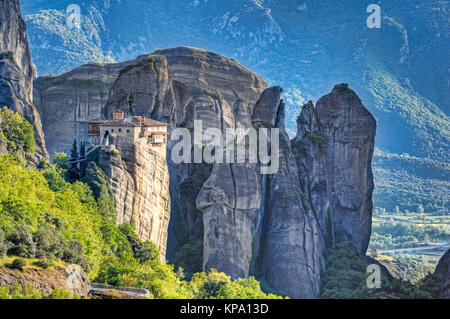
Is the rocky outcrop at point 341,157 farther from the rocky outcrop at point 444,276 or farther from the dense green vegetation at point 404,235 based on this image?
the dense green vegetation at point 404,235

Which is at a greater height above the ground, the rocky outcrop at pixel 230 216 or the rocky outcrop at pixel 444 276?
the rocky outcrop at pixel 230 216

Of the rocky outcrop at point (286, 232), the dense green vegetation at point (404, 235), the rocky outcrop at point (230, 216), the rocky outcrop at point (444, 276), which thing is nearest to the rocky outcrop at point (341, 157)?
the rocky outcrop at point (286, 232)

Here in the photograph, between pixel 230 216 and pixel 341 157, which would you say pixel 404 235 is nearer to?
pixel 341 157

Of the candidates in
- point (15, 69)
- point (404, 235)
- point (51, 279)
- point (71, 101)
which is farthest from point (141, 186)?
point (404, 235)

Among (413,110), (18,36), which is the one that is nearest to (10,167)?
(18,36)

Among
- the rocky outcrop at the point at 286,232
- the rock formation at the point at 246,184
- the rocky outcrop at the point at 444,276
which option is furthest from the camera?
the rocky outcrop at the point at 286,232

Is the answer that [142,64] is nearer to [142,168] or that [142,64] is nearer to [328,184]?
[142,168]

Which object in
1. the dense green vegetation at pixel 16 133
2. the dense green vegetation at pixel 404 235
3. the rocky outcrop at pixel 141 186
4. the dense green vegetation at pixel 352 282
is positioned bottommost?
the dense green vegetation at pixel 352 282

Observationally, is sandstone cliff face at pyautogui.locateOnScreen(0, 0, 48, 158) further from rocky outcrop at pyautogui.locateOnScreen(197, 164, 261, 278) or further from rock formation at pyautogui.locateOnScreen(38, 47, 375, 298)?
rocky outcrop at pyautogui.locateOnScreen(197, 164, 261, 278)
